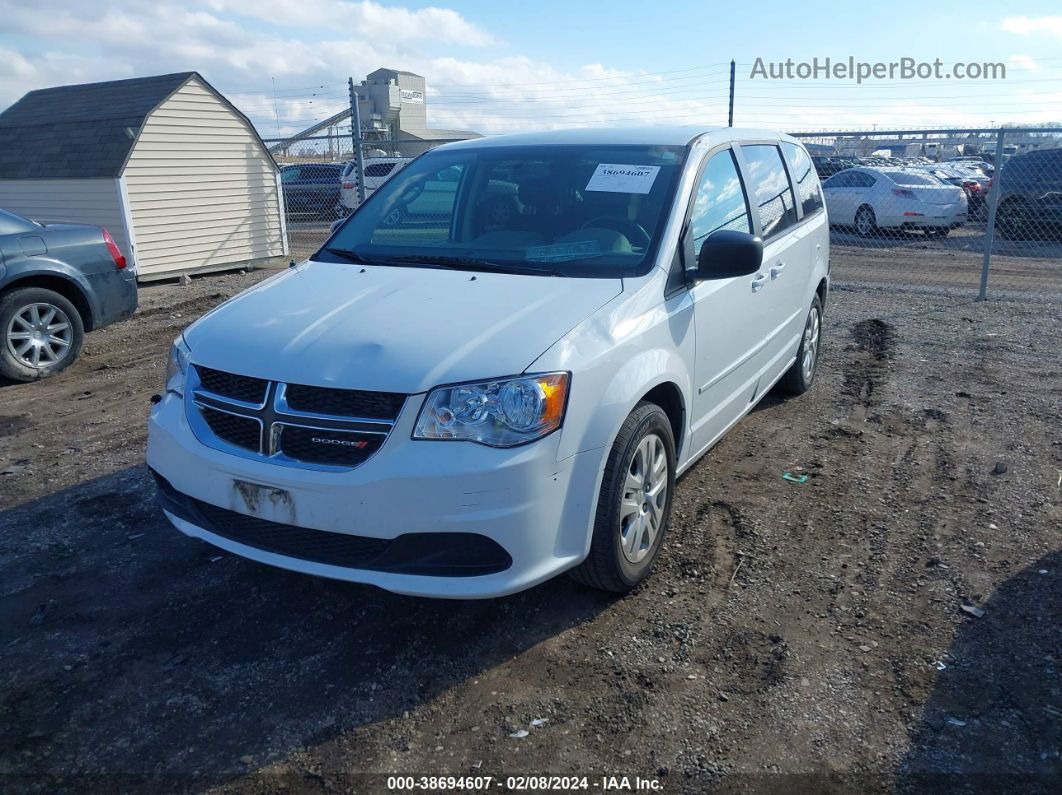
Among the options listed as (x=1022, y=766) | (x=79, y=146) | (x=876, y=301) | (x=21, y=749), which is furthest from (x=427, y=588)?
(x=79, y=146)

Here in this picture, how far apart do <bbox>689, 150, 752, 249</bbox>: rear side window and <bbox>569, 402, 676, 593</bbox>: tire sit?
98 cm

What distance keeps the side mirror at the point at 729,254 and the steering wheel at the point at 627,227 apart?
10.3 inches

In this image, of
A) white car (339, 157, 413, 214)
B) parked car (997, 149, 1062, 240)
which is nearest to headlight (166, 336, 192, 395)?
parked car (997, 149, 1062, 240)

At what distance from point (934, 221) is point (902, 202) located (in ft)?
2.37

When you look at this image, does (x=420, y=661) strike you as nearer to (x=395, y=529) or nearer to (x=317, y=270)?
(x=395, y=529)

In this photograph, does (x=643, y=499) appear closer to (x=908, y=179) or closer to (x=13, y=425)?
(x=13, y=425)

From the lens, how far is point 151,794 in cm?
254

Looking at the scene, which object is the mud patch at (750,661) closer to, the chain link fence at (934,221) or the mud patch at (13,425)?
the mud patch at (13,425)

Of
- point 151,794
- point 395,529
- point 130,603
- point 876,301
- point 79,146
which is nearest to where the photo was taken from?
point 151,794

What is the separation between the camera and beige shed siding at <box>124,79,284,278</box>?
12141 millimetres

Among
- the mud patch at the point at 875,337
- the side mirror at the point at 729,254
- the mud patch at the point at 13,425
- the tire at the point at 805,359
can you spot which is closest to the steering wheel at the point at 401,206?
the side mirror at the point at 729,254

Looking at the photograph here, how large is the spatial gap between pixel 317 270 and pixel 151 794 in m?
2.39

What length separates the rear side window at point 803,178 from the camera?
5.80m

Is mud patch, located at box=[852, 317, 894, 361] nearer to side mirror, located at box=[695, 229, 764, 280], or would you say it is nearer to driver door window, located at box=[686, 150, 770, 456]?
driver door window, located at box=[686, 150, 770, 456]
